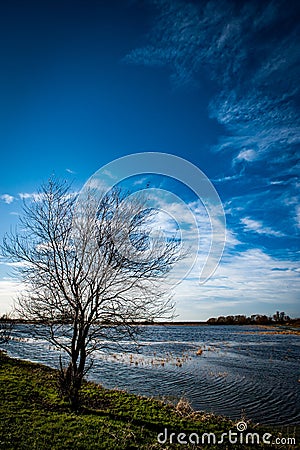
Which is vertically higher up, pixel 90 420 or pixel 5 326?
pixel 5 326

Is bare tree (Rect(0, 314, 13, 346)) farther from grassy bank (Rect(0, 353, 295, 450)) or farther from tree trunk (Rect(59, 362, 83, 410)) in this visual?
tree trunk (Rect(59, 362, 83, 410))

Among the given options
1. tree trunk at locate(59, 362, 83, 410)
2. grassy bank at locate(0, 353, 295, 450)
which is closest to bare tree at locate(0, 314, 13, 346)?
grassy bank at locate(0, 353, 295, 450)

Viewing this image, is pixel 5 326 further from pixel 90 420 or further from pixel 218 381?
pixel 90 420

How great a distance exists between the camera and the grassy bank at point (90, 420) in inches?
283

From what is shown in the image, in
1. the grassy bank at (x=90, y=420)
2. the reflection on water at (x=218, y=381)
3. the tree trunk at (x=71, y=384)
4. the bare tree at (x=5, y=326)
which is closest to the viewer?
the grassy bank at (x=90, y=420)

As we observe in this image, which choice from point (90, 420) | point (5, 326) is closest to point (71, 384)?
point (90, 420)

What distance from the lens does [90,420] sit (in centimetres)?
887

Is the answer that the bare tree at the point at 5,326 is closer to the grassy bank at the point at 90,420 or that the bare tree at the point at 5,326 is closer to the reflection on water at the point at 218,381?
the reflection on water at the point at 218,381

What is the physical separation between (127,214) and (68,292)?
3.36 meters

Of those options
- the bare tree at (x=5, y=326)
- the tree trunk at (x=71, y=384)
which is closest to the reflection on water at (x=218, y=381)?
the tree trunk at (x=71, y=384)

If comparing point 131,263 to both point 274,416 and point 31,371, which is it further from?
point 31,371

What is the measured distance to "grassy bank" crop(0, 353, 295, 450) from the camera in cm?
719

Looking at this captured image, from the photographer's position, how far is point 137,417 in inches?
395

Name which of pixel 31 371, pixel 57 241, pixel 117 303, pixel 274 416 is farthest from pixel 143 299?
pixel 31 371
